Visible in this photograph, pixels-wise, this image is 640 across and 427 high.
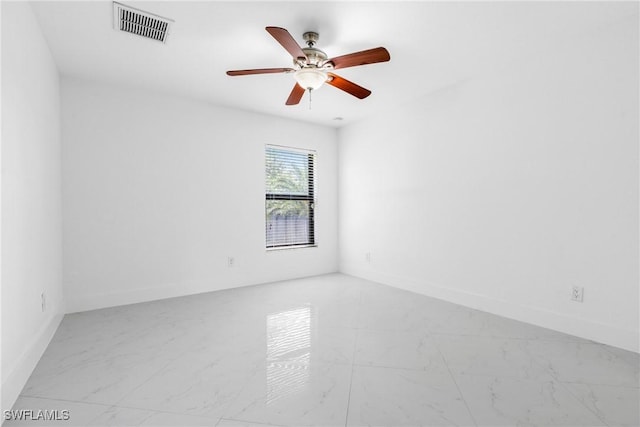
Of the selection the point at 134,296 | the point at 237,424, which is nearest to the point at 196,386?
the point at 237,424

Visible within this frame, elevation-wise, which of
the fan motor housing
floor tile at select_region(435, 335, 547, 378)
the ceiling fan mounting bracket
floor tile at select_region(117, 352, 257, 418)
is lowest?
floor tile at select_region(435, 335, 547, 378)

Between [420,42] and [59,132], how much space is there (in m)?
3.30

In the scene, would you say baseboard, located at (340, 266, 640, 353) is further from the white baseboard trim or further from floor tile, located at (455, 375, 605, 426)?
the white baseboard trim

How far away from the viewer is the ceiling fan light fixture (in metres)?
2.26

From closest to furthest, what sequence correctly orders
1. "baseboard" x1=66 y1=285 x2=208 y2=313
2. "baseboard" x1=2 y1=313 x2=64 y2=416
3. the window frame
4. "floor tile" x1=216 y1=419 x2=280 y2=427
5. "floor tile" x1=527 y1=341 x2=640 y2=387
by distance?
"floor tile" x1=216 y1=419 x2=280 y2=427, "baseboard" x1=2 y1=313 x2=64 y2=416, "floor tile" x1=527 y1=341 x2=640 y2=387, "baseboard" x1=66 y1=285 x2=208 y2=313, the window frame

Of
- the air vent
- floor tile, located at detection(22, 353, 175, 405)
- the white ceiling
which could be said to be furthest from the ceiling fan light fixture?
floor tile, located at detection(22, 353, 175, 405)

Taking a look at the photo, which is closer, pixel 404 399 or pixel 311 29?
pixel 404 399

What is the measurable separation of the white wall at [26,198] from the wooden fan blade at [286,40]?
1405 millimetres

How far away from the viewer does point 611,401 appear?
5.03 ft

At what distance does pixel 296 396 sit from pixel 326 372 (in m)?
0.28

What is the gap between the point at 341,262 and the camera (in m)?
4.77

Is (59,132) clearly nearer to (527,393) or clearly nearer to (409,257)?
(409,257)

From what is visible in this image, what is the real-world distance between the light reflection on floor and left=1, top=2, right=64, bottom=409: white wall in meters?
1.29

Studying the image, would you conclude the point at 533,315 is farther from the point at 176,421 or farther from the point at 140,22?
the point at 140,22
